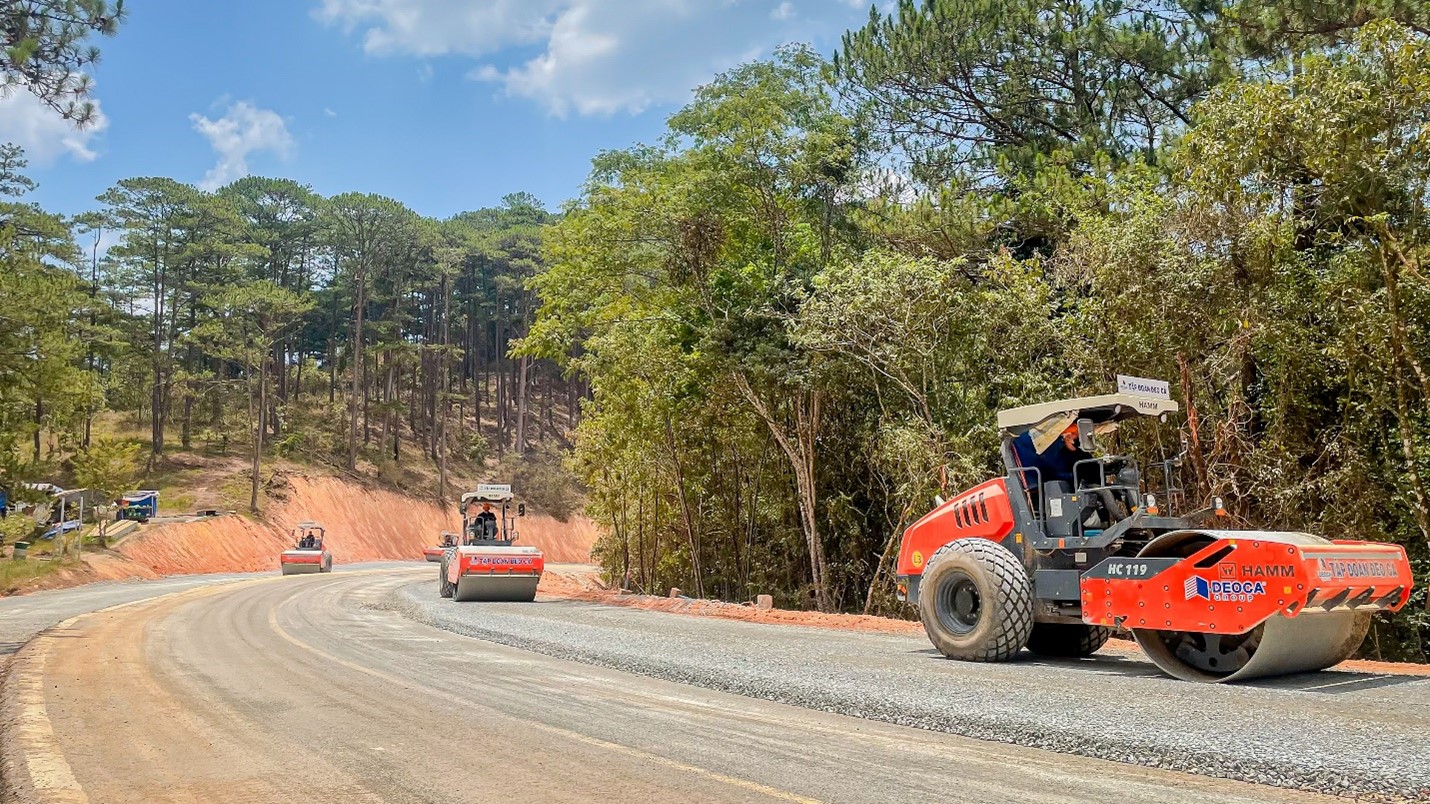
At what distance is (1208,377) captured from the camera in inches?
449

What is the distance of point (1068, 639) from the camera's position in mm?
8938

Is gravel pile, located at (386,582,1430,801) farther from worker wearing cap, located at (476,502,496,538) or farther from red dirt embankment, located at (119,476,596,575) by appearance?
red dirt embankment, located at (119,476,596,575)

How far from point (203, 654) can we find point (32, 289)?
2043 cm

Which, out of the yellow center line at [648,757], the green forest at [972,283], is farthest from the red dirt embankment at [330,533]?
the yellow center line at [648,757]

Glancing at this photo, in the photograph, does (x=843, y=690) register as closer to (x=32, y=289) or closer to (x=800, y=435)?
(x=800, y=435)

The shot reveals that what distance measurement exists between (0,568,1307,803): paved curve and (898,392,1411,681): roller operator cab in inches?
95.6

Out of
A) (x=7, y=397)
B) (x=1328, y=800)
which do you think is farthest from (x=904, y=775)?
(x=7, y=397)

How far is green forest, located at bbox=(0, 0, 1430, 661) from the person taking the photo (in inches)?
400

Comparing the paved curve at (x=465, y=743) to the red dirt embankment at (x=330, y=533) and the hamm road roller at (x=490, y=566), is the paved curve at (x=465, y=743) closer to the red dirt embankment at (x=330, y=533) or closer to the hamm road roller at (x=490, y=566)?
the hamm road roller at (x=490, y=566)

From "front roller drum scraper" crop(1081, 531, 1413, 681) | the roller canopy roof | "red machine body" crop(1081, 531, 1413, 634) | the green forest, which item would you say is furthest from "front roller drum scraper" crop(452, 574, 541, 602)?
"red machine body" crop(1081, 531, 1413, 634)

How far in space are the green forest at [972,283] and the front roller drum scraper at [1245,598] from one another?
11.9 feet

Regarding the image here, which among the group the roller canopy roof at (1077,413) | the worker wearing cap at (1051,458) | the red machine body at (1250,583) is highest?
the roller canopy roof at (1077,413)

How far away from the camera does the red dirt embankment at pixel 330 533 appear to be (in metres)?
35.6

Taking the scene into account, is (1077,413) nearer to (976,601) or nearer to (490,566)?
(976,601)
